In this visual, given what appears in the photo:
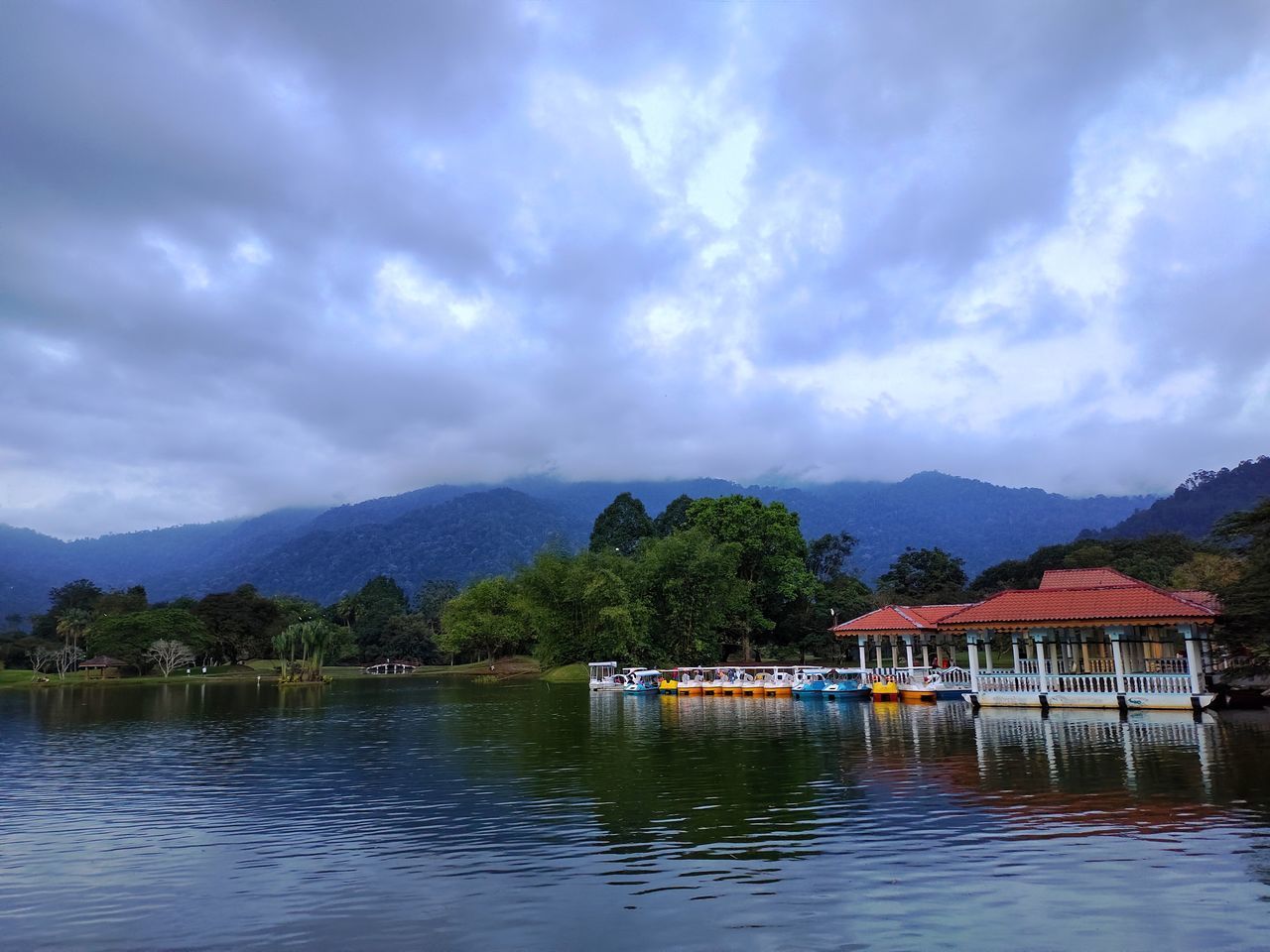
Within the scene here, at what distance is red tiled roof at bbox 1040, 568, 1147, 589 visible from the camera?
1428 inches

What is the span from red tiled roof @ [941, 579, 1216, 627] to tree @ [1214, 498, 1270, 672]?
1068mm

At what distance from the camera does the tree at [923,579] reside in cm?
8806

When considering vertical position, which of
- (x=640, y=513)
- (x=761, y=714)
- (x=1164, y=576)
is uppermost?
(x=640, y=513)

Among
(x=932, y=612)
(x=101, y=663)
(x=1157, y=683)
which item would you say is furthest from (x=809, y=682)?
(x=101, y=663)

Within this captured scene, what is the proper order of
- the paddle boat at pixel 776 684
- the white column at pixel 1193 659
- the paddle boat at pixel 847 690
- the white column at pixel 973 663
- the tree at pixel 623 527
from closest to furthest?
the white column at pixel 1193 659 < the white column at pixel 973 663 < the paddle boat at pixel 847 690 < the paddle boat at pixel 776 684 < the tree at pixel 623 527

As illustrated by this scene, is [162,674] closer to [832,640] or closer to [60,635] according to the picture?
[60,635]

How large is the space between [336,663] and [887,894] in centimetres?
13645

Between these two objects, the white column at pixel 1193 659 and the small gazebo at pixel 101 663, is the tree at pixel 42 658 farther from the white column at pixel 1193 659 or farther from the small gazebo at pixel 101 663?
the white column at pixel 1193 659

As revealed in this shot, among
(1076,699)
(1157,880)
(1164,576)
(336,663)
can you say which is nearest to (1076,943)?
(1157,880)

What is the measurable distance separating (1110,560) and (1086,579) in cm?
4799

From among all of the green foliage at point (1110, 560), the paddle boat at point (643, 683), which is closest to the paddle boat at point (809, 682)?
the paddle boat at point (643, 683)

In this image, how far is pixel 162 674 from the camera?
341 ft

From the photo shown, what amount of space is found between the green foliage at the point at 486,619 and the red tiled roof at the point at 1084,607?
60.5 metres

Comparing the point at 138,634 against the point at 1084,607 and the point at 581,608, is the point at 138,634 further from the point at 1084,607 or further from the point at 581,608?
the point at 1084,607
